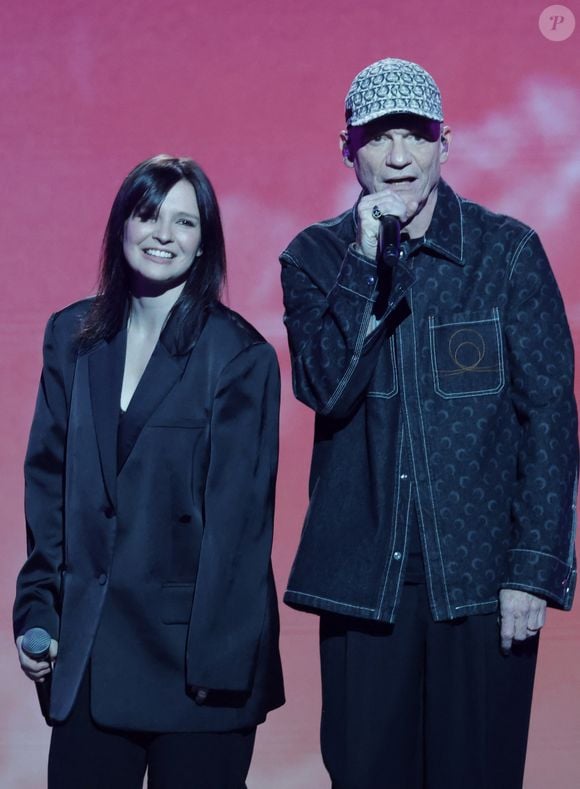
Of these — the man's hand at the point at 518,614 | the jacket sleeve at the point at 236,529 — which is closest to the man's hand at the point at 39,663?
the jacket sleeve at the point at 236,529

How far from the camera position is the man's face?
208cm

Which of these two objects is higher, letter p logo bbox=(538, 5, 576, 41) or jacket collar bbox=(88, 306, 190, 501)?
letter p logo bbox=(538, 5, 576, 41)

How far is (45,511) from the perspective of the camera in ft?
6.90

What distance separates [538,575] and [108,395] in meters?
0.73

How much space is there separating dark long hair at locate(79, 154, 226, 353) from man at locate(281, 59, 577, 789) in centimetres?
17

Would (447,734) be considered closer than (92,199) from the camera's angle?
Yes

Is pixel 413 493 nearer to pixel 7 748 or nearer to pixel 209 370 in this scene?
pixel 209 370

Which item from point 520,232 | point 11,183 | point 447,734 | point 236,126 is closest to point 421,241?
point 520,232

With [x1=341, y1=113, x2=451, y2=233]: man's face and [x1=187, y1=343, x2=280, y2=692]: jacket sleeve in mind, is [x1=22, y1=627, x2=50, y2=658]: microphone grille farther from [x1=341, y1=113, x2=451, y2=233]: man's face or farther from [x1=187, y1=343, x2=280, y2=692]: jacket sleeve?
[x1=341, y1=113, x2=451, y2=233]: man's face

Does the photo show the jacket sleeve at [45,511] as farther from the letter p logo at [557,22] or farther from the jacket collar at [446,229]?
the letter p logo at [557,22]

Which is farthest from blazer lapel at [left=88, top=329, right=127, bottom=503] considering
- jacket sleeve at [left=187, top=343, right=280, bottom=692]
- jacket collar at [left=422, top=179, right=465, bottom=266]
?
jacket collar at [left=422, top=179, right=465, bottom=266]

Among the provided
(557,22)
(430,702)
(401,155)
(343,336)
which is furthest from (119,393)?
(557,22)

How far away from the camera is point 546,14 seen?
3.01 meters

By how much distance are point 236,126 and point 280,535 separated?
3.19 feet
